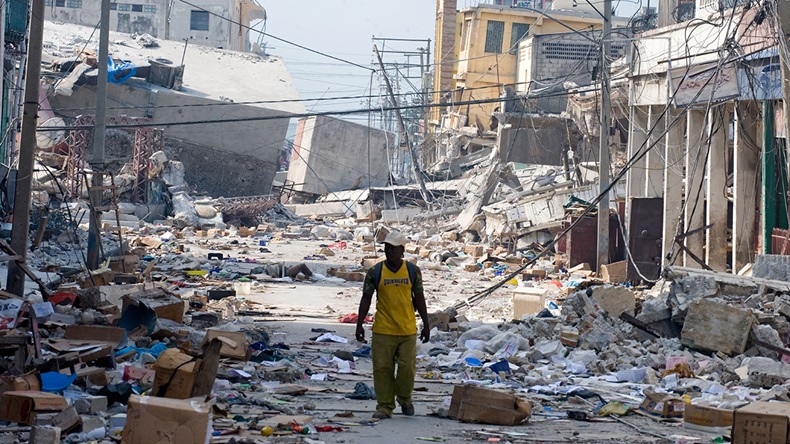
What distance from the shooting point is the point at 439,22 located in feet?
237

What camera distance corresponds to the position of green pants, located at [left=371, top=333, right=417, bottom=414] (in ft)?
30.3

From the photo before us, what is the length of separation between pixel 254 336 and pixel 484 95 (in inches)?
1960

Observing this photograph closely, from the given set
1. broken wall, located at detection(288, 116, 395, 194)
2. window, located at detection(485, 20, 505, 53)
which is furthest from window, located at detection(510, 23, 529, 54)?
broken wall, located at detection(288, 116, 395, 194)

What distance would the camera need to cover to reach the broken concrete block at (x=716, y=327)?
12898 millimetres

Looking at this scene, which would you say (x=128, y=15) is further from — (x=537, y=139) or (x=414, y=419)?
(x=414, y=419)

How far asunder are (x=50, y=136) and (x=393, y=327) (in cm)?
3663

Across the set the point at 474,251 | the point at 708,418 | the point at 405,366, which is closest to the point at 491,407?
the point at 405,366

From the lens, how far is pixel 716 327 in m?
13.1

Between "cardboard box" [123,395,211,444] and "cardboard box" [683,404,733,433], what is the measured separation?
4147mm

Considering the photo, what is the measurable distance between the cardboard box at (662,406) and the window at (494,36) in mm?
51920

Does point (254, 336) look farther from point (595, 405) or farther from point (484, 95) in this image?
point (484, 95)

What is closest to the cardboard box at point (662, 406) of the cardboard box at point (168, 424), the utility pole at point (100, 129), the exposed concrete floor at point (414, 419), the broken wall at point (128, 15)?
the exposed concrete floor at point (414, 419)

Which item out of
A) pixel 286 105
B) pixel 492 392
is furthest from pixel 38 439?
pixel 286 105

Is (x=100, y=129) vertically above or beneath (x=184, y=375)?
above
